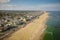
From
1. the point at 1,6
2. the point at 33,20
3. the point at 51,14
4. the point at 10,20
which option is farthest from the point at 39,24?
the point at 1,6

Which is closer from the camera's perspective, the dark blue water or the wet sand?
the wet sand

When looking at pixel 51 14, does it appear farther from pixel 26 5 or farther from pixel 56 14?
pixel 26 5

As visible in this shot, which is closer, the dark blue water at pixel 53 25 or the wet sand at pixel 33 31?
the wet sand at pixel 33 31

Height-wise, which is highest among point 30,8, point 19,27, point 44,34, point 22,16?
point 30,8
